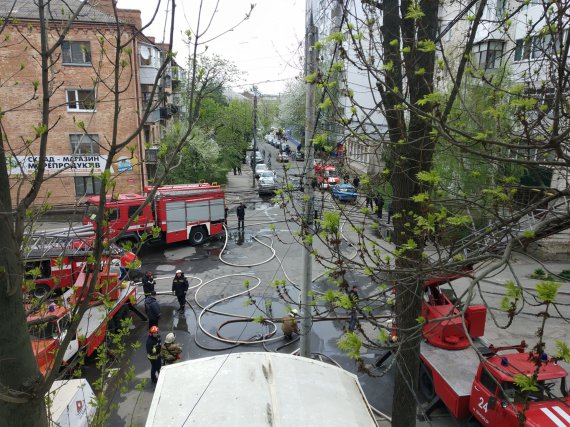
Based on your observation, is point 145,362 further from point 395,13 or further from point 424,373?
point 395,13

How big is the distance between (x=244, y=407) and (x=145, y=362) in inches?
→ 229

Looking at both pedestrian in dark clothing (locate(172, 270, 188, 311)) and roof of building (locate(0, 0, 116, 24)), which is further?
pedestrian in dark clothing (locate(172, 270, 188, 311))

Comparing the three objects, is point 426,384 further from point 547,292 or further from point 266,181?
point 266,181

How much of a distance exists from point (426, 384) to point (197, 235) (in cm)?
1239

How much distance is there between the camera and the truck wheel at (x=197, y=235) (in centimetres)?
1811

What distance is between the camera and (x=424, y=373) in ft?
26.4

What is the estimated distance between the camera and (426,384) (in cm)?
806

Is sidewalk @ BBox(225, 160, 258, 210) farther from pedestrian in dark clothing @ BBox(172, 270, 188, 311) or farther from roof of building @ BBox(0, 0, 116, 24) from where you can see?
pedestrian in dark clothing @ BBox(172, 270, 188, 311)

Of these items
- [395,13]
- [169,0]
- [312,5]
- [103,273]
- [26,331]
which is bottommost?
[103,273]

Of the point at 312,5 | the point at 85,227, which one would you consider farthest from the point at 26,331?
the point at 85,227

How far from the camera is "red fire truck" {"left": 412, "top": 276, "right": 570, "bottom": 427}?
18.9 feet

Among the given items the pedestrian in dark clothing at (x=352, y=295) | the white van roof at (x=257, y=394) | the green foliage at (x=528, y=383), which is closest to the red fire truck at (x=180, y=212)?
the white van roof at (x=257, y=394)

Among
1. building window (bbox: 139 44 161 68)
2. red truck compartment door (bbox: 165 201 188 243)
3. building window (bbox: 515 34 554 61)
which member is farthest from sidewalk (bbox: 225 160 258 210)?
building window (bbox: 515 34 554 61)

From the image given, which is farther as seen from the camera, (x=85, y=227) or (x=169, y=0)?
(x=85, y=227)
